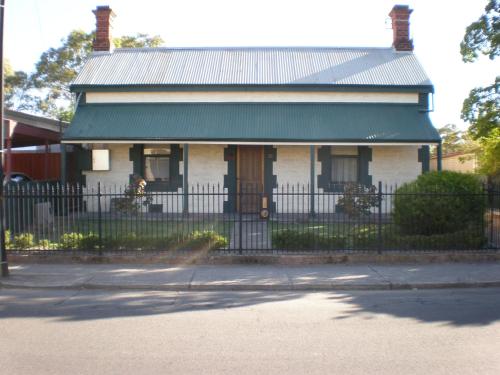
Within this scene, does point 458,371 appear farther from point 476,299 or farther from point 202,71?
point 202,71

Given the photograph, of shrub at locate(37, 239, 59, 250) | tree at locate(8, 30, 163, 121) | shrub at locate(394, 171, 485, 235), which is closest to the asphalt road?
shrub at locate(37, 239, 59, 250)

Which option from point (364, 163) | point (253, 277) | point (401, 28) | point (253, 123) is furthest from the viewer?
point (401, 28)

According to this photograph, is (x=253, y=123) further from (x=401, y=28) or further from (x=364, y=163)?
(x=401, y=28)

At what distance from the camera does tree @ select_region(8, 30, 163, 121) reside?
35.9m

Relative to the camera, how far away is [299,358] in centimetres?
530

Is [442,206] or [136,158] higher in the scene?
[136,158]

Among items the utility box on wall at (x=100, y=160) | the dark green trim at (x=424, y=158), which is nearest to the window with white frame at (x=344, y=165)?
the dark green trim at (x=424, y=158)

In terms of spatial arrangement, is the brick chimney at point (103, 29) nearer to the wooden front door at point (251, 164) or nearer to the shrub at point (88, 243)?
the wooden front door at point (251, 164)

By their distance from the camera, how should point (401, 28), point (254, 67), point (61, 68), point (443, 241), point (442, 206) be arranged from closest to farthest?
point (443, 241), point (442, 206), point (254, 67), point (401, 28), point (61, 68)

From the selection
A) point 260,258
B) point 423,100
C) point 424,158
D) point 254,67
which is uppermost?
point 254,67

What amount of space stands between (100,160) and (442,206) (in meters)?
11.1

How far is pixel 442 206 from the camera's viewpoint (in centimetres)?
1136

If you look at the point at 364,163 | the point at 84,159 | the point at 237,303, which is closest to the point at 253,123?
the point at 364,163

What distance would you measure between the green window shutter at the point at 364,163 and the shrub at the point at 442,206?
5.94 meters
